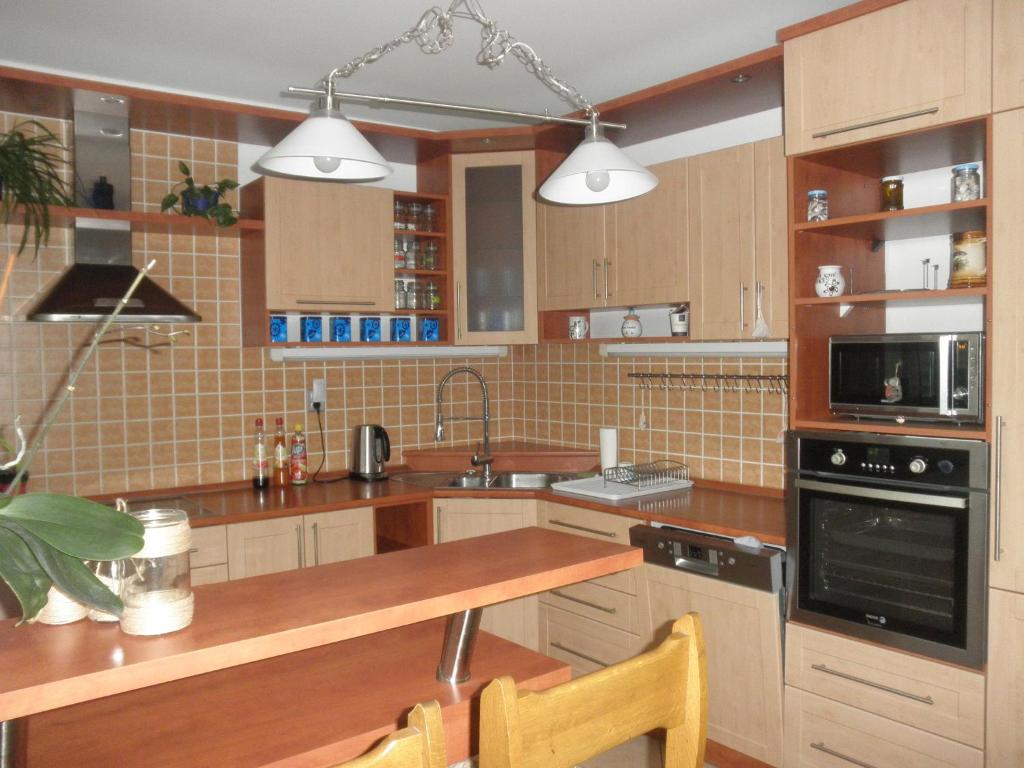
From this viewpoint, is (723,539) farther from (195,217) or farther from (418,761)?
(195,217)

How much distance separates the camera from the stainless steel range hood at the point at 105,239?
3037mm

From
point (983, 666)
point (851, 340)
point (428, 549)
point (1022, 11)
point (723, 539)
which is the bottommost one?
point (983, 666)

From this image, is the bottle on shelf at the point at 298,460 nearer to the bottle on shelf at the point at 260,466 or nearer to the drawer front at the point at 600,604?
the bottle on shelf at the point at 260,466

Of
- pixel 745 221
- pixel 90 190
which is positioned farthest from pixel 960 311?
pixel 90 190

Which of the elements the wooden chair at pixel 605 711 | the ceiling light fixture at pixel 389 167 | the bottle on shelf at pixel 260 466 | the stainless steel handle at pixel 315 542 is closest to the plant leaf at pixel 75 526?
the wooden chair at pixel 605 711

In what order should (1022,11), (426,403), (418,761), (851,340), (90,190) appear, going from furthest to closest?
(426,403)
(90,190)
(851,340)
(1022,11)
(418,761)

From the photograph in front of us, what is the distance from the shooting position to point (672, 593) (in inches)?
114

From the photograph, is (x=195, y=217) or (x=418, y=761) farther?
(x=195, y=217)

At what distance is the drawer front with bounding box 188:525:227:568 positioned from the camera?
3.06 meters

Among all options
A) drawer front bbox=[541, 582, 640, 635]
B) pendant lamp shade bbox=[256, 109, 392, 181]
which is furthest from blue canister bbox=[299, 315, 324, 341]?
pendant lamp shade bbox=[256, 109, 392, 181]

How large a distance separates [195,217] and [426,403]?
148cm

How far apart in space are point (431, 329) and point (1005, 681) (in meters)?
2.75

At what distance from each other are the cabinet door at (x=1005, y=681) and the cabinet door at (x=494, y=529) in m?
1.78

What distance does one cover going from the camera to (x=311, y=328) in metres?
3.77
